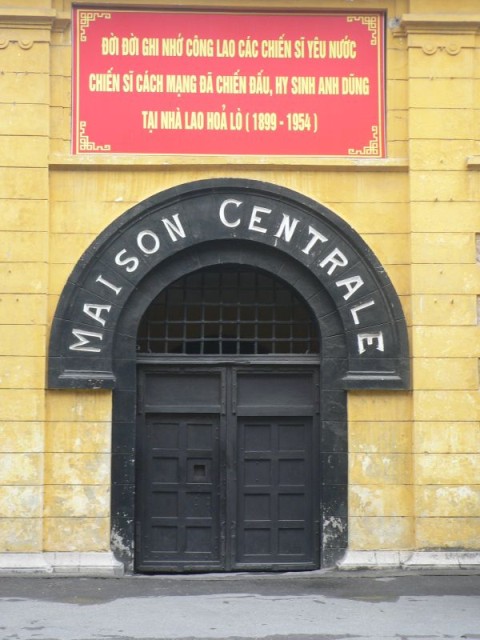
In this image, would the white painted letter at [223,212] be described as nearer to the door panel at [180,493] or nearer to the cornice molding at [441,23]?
the door panel at [180,493]

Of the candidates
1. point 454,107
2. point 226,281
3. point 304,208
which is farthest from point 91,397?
point 454,107

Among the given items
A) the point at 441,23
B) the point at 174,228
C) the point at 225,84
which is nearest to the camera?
the point at 174,228

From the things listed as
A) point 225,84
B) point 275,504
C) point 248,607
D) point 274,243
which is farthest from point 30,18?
point 248,607

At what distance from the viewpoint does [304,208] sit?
45.6 ft

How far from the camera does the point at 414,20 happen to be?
13875 mm

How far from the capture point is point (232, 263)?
45.9ft

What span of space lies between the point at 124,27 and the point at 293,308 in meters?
4.04

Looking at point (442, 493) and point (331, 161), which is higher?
point (331, 161)

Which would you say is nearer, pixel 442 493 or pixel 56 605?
pixel 56 605

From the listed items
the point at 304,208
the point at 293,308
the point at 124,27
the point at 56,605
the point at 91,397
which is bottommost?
the point at 56,605

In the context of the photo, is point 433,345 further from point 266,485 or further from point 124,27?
point 124,27

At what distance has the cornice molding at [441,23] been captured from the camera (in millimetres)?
13891

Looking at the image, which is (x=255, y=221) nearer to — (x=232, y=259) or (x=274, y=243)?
(x=274, y=243)

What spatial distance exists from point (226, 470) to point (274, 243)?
2853mm
